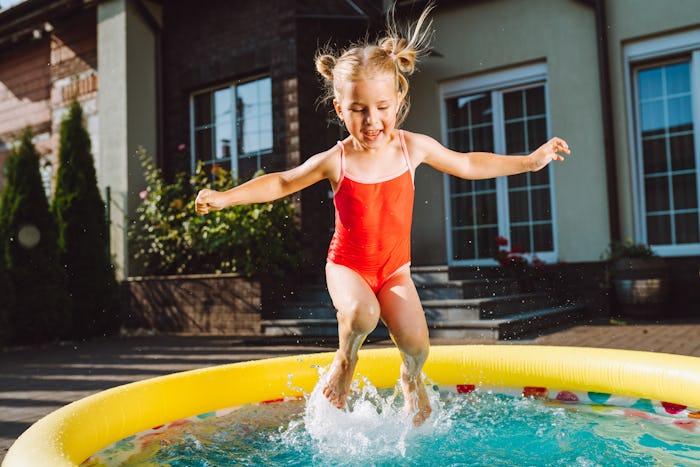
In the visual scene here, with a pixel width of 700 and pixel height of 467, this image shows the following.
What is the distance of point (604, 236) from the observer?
7453mm

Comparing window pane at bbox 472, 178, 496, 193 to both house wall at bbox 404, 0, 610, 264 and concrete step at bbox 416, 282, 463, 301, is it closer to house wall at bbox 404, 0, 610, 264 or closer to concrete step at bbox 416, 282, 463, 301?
house wall at bbox 404, 0, 610, 264

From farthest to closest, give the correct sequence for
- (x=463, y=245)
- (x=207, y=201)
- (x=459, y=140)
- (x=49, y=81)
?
(x=49, y=81)
(x=459, y=140)
(x=463, y=245)
(x=207, y=201)

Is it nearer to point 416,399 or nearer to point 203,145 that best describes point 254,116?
point 203,145

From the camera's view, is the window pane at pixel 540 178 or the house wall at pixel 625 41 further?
the window pane at pixel 540 178

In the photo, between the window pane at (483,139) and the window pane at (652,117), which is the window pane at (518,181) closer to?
the window pane at (483,139)

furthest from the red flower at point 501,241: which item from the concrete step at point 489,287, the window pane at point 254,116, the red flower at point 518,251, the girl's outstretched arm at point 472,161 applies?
the girl's outstretched arm at point 472,161

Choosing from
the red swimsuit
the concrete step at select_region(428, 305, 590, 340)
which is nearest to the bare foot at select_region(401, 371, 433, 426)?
the red swimsuit

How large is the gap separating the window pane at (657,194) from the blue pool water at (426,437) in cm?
515

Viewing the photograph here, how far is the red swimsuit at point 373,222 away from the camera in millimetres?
2594

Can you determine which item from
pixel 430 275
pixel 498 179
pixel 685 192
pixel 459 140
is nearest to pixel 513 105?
pixel 459 140

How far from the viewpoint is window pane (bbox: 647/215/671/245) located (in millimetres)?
7293

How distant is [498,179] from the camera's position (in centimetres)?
837

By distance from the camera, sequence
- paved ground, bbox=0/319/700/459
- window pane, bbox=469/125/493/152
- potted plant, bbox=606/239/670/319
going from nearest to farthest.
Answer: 1. paved ground, bbox=0/319/700/459
2. potted plant, bbox=606/239/670/319
3. window pane, bbox=469/125/493/152

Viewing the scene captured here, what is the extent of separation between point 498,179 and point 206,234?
392 centimetres
